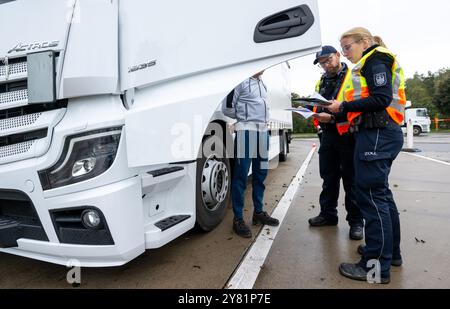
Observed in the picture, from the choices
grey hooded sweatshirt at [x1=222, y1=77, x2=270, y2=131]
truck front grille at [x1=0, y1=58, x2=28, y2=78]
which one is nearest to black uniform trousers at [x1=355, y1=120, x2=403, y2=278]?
grey hooded sweatshirt at [x1=222, y1=77, x2=270, y2=131]

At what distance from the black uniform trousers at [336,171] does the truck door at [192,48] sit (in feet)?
5.01

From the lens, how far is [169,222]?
251 cm

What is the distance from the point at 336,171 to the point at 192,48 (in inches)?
88.9

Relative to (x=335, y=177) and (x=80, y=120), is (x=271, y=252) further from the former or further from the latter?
(x=80, y=120)

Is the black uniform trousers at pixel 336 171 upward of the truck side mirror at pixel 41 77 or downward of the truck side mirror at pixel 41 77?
downward

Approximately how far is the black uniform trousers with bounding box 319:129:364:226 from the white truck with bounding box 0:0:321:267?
1.55 metres

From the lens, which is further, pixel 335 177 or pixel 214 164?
pixel 335 177

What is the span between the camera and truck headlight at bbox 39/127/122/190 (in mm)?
2068

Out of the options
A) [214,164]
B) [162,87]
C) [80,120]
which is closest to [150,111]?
[162,87]

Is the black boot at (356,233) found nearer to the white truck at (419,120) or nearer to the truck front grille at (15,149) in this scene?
the truck front grille at (15,149)

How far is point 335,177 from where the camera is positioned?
145 inches

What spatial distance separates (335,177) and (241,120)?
1244mm

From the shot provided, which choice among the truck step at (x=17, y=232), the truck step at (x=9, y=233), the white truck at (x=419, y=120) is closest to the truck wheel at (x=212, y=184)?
the truck step at (x=17, y=232)

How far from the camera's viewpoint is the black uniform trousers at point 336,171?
133 inches
